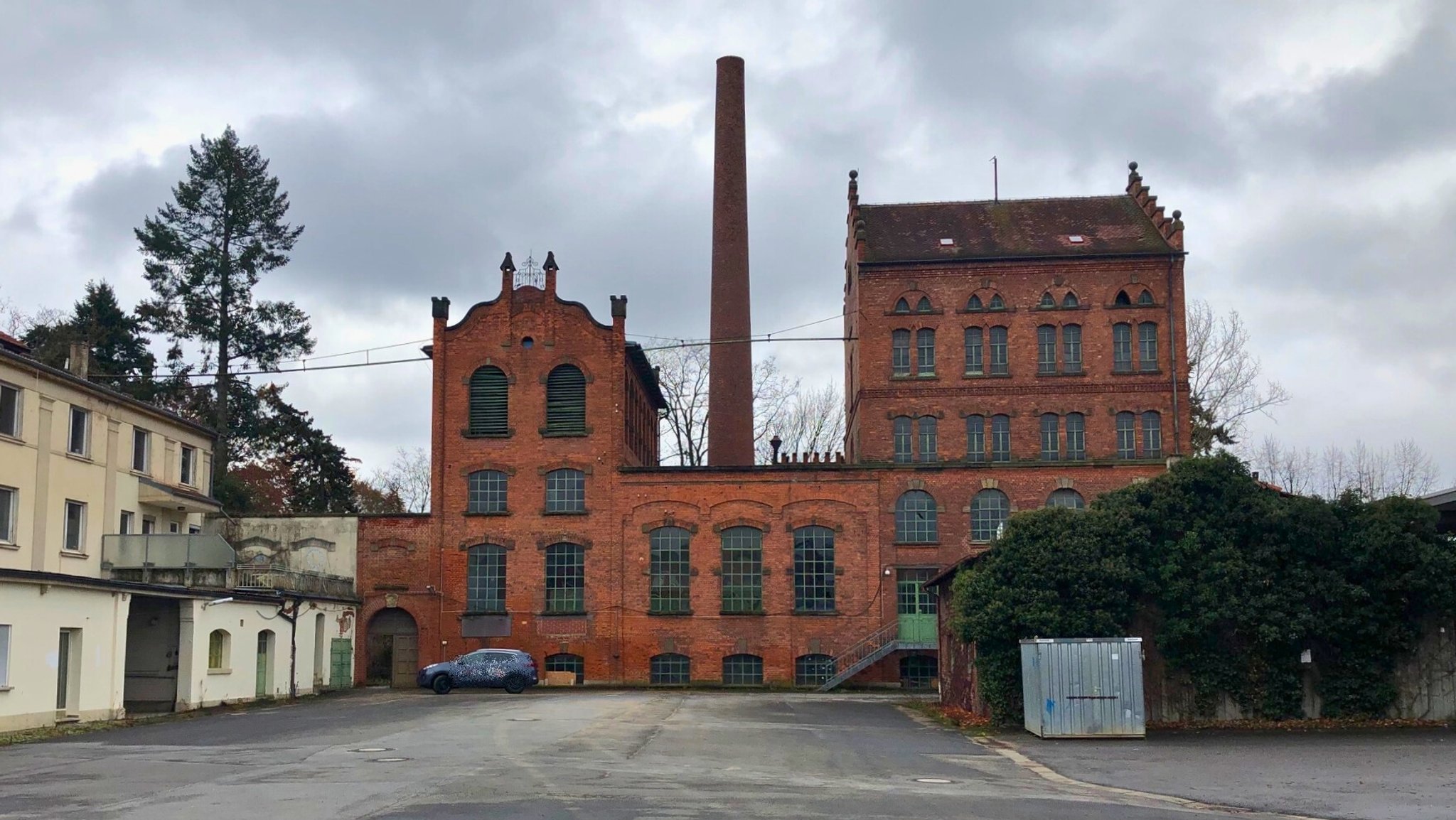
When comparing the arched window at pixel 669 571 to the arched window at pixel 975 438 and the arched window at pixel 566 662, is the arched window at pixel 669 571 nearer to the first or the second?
the arched window at pixel 566 662

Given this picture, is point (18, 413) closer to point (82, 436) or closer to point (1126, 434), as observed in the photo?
point (82, 436)

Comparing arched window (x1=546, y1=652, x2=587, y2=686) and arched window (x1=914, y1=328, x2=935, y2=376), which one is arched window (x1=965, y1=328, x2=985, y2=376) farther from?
arched window (x1=546, y1=652, x2=587, y2=686)

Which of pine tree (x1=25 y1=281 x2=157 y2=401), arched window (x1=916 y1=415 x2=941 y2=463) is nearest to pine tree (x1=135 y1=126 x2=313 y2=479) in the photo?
pine tree (x1=25 y1=281 x2=157 y2=401)

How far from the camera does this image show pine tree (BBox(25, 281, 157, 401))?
55.4 m

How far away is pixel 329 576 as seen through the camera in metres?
45.2

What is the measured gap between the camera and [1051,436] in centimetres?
4884

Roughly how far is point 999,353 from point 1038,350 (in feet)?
4.56

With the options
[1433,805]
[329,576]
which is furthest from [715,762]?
[329,576]

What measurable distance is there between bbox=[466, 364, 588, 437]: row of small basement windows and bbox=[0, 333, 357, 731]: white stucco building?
19.6 feet

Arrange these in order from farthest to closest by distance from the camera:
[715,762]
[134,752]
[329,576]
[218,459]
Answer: [218,459]
[329,576]
[134,752]
[715,762]

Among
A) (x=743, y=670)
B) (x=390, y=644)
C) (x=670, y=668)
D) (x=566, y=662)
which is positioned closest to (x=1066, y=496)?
(x=743, y=670)

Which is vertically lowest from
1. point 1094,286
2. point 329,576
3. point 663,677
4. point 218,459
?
point 663,677

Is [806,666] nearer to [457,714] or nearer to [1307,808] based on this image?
[457,714]

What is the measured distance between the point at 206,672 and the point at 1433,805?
2814 cm
